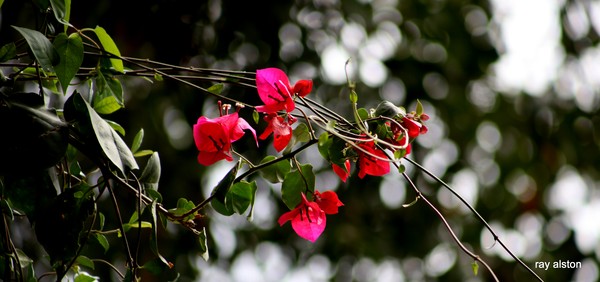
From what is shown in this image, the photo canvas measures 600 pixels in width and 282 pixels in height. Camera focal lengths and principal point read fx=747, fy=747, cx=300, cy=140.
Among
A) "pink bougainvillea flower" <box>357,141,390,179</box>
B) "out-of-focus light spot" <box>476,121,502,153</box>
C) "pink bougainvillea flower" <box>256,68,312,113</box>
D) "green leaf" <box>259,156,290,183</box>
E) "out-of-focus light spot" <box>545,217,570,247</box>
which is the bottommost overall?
"out-of-focus light spot" <box>545,217,570,247</box>

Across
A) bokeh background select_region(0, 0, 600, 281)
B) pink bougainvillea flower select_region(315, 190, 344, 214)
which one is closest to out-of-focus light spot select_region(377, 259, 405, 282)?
bokeh background select_region(0, 0, 600, 281)

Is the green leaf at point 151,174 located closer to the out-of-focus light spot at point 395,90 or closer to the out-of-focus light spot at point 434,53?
the out-of-focus light spot at point 395,90

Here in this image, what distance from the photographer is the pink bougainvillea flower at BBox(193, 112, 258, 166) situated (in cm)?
55

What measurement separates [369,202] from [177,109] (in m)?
0.67

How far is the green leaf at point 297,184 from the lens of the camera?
1.82 feet

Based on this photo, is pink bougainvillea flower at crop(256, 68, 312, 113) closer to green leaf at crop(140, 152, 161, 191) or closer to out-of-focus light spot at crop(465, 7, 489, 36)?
green leaf at crop(140, 152, 161, 191)

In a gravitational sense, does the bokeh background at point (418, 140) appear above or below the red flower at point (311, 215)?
below

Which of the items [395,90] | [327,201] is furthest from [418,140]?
[327,201]

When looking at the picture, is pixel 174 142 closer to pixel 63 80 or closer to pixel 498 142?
pixel 498 142

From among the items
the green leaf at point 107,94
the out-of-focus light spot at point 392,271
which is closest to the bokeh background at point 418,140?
the out-of-focus light spot at point 392,271

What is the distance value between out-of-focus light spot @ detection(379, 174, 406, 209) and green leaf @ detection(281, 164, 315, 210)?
178 centimetres

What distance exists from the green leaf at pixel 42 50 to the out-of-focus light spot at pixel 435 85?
6.55ft

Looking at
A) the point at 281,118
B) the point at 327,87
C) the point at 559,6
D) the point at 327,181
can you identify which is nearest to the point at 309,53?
the point at 327,87

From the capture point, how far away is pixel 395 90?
92.6 inches
